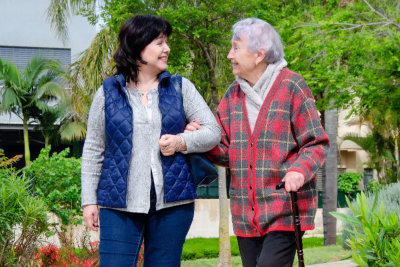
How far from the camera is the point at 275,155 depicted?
12.0 ft

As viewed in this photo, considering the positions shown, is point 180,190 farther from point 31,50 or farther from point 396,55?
point 31,50

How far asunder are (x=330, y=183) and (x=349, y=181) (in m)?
16.5

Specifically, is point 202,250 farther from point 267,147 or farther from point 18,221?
point 267,147

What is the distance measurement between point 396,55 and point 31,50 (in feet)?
55.7

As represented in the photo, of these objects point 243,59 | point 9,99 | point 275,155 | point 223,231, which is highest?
point 9,99

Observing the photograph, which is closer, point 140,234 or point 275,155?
point 140,234

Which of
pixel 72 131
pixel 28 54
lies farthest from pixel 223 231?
pixel 28 54

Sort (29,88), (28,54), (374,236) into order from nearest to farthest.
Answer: (374,236) < (29,88) < (28,54)

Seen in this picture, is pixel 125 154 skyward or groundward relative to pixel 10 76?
groundward

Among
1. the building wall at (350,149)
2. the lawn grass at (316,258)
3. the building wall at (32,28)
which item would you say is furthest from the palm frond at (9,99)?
the building wall at (350,149)

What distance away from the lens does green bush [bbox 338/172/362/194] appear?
31953 mm

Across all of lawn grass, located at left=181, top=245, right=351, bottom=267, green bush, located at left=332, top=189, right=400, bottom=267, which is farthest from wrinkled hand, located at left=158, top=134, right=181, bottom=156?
lawn grass, located at left=181, top=245, right=351, bottom=267

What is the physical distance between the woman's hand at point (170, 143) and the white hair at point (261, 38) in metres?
0.77

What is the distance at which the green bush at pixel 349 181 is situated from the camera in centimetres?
3195
